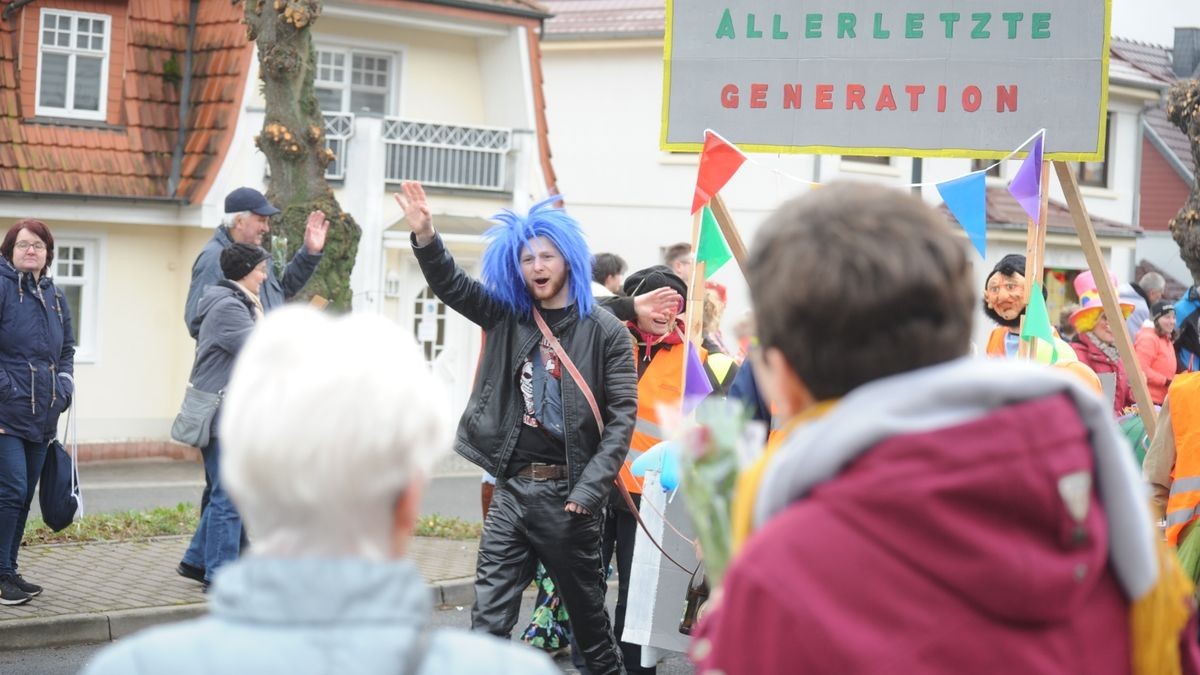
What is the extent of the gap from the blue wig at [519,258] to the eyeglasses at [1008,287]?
1.96m

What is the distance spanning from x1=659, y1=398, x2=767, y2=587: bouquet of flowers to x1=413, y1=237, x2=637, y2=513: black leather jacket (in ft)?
11.7

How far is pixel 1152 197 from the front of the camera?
117 ft

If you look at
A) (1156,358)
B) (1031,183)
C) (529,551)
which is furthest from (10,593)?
(1156,358)

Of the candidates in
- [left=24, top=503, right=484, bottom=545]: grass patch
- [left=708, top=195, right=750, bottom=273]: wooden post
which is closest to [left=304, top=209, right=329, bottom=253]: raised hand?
[left=24, top=503, right=484, bottom=545]: grass patch

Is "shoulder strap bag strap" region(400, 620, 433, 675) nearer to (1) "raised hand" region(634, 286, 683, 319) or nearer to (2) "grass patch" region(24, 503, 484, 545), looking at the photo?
(1) "raised hand" region(634, 286, 683, 319)

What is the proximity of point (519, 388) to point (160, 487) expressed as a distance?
10.4 meters

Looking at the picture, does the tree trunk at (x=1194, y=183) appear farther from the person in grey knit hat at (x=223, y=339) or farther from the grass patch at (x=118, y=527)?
the grass patch at (x=118, y=527)

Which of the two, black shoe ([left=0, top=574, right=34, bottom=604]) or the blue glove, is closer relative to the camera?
→ the blue glove

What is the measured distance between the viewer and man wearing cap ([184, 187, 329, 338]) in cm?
895

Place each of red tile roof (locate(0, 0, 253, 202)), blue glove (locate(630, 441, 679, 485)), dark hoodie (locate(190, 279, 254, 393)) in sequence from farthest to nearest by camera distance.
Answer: red tile roof (locate(0, 0, 253, 202))
dark hoodie (locate(190, 279, 254, 393))
blue glove (locate(630, 441, 679, 485))

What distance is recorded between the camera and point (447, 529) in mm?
11781

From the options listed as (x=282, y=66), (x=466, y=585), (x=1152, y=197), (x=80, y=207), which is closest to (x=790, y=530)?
(x=466, y=585)

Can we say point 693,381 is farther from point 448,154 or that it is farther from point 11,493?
point 448,154

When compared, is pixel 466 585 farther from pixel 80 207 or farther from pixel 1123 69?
pixel 1123 69
